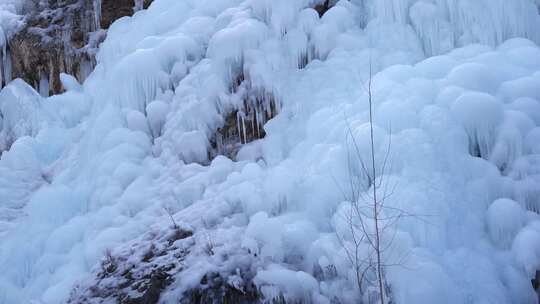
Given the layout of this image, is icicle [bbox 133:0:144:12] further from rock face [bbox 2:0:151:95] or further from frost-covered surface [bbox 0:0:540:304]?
frost-covered surface [bbox 0:0:540:304]

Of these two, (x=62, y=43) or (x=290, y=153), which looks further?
(x=62, y=43)

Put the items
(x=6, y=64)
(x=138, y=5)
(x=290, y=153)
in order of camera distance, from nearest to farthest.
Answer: (x=290, y=153)
(x=138, y=5)
(x=6, y=64)

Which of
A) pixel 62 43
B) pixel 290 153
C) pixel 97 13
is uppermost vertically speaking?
pixel 97 13

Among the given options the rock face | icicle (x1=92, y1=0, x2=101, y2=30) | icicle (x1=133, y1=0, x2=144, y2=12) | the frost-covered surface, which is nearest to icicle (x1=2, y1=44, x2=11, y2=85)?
the rock face

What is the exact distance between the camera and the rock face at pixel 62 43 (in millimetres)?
6699

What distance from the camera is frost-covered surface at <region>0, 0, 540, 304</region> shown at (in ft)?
11.1

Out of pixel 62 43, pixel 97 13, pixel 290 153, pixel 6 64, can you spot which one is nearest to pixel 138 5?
pixel 97 13

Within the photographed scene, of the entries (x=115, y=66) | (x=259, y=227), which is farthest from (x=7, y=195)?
(x=259, y=227)

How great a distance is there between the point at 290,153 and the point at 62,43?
3932 mm

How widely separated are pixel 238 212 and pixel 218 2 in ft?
8.96

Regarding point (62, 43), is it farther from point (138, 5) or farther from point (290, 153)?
point (290, 153)

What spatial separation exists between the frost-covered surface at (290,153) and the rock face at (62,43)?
0.39m

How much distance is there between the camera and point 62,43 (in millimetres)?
6801

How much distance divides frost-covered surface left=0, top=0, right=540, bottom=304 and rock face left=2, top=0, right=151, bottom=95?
39 centimetres
